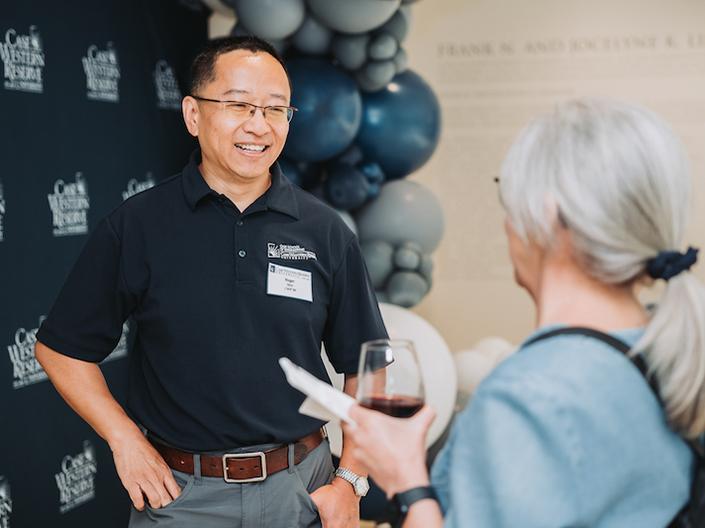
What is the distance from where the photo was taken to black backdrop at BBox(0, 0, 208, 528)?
107 inches

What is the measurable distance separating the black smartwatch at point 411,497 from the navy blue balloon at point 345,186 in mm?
2384

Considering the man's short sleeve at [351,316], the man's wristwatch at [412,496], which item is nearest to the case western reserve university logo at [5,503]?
the man's short sleeve at [351,316]

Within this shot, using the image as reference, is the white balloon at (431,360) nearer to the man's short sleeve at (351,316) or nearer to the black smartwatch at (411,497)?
the man's short sleeve at (351,316)

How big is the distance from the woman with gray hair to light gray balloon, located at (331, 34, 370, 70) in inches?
91.5

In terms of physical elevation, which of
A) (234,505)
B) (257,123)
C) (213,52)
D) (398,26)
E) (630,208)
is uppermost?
(398,26)

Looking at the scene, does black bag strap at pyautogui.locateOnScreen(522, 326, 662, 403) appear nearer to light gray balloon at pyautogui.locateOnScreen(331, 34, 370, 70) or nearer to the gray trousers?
the gray trousers

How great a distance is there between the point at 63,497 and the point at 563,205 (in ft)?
8.01

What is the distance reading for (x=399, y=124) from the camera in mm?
3557

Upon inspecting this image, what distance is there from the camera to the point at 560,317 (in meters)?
1.13

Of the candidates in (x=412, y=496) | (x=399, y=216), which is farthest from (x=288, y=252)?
(x=399, y=216)

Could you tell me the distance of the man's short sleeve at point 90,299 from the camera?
1840 millimetres

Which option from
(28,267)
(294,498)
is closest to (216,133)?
(294,498)

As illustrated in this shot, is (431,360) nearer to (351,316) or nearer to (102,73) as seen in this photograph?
(351,316)

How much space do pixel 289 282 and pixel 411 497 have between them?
843 mm
